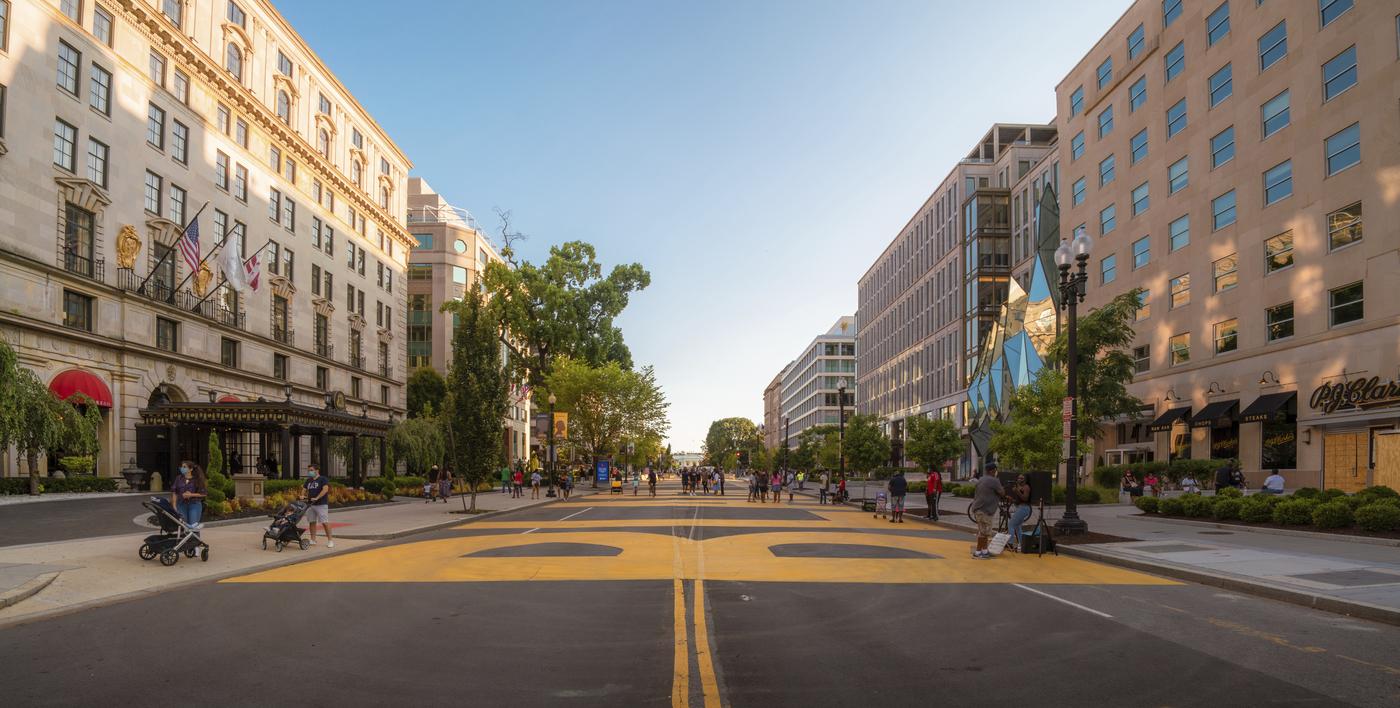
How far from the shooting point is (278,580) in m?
13.3

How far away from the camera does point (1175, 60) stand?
4484 centimetres

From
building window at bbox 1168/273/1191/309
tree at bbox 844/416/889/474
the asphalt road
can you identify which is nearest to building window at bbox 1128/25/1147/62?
building window at bbox 1168/273/1191/309

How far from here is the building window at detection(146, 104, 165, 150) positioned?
3919 cm

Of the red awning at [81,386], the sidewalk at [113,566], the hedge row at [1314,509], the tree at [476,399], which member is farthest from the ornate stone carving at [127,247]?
the hedge row at [1314,509]

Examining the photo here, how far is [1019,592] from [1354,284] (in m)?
28.9

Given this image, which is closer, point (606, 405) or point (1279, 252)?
point (1279, 252)

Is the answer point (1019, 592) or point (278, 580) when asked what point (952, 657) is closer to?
point (1019, 592)

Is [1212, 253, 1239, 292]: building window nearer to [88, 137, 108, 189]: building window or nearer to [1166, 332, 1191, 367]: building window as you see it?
[1166, 332, 1191, 367]: building window

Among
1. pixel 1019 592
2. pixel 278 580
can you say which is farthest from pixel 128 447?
pixel 1019 592

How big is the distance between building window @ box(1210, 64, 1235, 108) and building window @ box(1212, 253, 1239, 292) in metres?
7.43

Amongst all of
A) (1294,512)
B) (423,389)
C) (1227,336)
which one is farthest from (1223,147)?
(423,389)

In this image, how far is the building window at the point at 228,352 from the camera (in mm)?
45781

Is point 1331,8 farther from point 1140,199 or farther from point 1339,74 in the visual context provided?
point 1140,199

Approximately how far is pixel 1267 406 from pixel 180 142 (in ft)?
163
